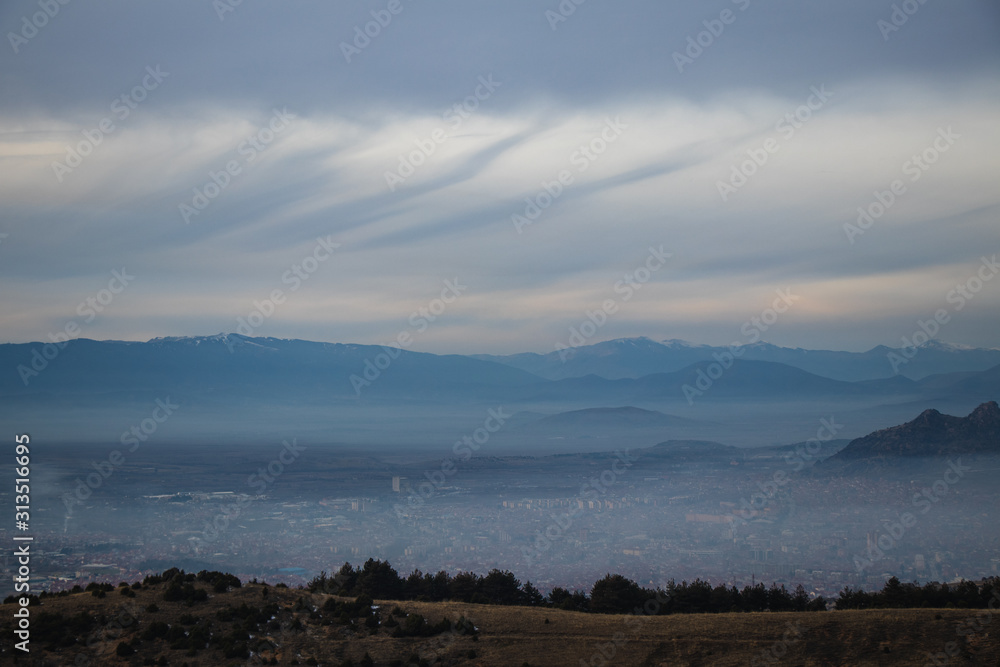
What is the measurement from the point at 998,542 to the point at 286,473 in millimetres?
145285

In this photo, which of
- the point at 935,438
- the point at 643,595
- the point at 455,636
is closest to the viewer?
the point at 455,636

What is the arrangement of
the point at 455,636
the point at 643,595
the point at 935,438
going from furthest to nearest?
the point at 935,438
the point at 643,595
the point at 455,636

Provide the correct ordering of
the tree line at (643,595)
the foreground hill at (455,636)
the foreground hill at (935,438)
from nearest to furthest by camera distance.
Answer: the foreground hill at (455,636), the tree line at (643,595), the foreground hill at (935,438)

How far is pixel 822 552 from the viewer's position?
3713 inches

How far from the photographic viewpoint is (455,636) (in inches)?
1025

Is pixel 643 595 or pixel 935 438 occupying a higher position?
pixel 935 438

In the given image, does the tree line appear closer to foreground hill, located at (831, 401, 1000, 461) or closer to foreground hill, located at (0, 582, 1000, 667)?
foreground hill, located at (0, 582, 1000, 667)

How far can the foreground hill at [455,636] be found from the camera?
78.5 feet

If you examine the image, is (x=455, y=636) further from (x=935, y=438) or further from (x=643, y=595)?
(x=935, y=438)

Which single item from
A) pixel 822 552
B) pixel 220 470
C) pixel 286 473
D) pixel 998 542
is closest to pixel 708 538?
pixel 822 552

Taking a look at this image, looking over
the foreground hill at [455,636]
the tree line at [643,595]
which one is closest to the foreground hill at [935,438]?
the tree line at [643,595]

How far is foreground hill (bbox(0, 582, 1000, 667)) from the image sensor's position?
78.5 ft

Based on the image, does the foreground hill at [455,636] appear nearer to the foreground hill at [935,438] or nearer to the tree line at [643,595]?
the tree line at [643,595]

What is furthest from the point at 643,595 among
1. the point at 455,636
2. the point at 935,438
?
the point at 935,438
